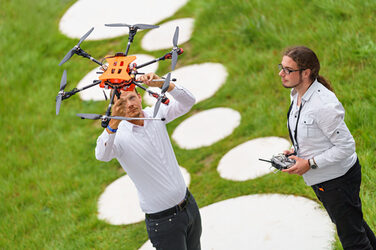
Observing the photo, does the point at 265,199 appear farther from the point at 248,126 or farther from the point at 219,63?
the point at 219,63

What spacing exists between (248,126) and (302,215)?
1.70m

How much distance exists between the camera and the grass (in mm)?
4961

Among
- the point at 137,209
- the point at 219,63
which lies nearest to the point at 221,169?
the point at 137,209

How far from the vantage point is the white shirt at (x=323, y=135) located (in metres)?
2.88

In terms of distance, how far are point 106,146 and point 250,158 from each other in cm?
267

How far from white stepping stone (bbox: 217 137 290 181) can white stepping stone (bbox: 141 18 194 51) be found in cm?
291

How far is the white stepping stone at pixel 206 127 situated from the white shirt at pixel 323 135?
2.75m

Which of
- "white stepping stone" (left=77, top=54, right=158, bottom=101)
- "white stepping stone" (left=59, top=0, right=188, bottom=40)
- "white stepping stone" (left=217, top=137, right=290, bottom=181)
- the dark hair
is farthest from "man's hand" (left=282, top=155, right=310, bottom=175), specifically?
"white stepping stone" (left=59, top=0, right=188, bottom=40)

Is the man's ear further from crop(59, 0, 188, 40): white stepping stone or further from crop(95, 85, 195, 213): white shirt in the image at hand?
crop(59, 0, 188, 40): white stepping stone

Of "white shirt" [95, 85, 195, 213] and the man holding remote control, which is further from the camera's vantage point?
"white shirt" [95, 85, 195, 213]

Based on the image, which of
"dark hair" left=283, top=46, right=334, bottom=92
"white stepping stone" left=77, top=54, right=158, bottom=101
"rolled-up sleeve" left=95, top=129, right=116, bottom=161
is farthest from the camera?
"white stepping stone" left=77, top=54, right=158, bottom=101

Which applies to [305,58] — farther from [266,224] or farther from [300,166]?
[266,224]

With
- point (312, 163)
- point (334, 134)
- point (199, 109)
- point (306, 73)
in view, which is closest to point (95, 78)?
point (199, 109)

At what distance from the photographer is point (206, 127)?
6.05 metres
